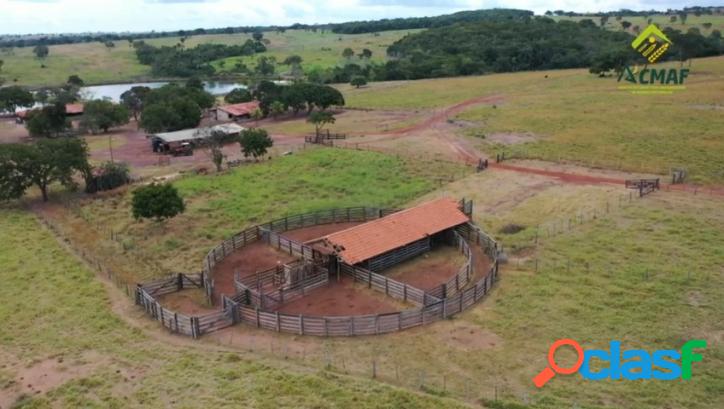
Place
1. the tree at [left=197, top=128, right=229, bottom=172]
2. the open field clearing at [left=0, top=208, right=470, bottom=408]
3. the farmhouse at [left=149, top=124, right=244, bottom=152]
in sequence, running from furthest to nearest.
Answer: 1. the farmhouse at [left=149, top=124, right=244, bottom=152]
2. the tree at [left=197, top=128, right=229, bottom=172]
3. the open field clearing at [left=0, top=208, right=470, bottom=408]

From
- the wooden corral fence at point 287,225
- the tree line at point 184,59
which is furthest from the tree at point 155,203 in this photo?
the tree line at point 184,59

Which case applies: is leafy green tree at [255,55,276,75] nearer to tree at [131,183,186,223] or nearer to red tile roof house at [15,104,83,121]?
red tile roof house at [15,104,83,121]

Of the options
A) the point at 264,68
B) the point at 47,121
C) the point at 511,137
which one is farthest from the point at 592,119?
the point at 264,68

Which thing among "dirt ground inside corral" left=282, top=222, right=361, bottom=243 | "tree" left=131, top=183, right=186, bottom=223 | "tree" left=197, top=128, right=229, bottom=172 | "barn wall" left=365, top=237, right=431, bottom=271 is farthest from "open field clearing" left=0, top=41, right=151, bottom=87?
"barn wall" left=365, top=237, right=431, bottom=271

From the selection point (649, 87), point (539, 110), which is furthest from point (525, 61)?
point (539, 110)

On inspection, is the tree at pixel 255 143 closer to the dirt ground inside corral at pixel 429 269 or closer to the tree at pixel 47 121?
the dirt ground inside corral at pixel 429 269

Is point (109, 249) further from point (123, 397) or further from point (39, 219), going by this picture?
point (123, 397)
